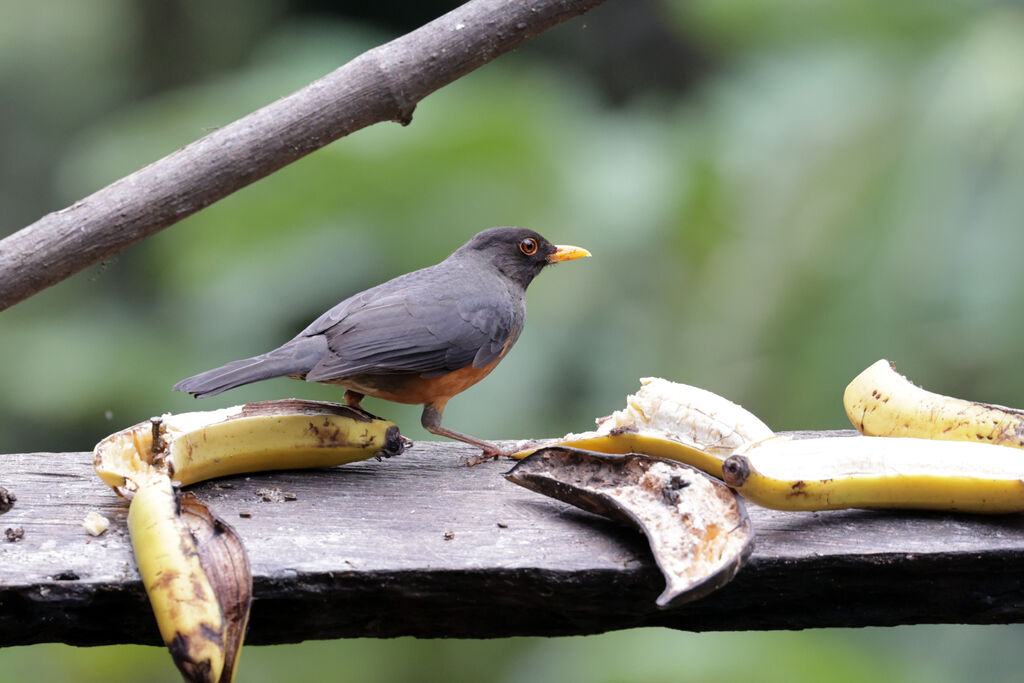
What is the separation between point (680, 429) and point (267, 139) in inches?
48.4

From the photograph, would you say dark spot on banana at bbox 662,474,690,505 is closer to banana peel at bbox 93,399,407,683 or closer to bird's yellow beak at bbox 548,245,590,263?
banana peel at bbox 93,399,407,683

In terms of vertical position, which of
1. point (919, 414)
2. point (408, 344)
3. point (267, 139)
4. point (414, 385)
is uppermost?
point (267, 139)

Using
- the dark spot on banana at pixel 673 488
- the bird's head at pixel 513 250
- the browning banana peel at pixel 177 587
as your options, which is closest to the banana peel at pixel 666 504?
the dark spot on banana at pixel 673 488

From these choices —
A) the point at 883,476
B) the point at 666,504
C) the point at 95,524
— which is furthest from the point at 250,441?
the point at 883,476

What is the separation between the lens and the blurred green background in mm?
3906

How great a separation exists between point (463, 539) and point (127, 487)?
0.77 meters

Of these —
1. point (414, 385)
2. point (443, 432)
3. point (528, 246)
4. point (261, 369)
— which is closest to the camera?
point (261, 369)

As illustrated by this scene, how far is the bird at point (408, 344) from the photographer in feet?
8.68

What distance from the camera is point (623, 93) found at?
19.6ft

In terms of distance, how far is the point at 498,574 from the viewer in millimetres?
2029

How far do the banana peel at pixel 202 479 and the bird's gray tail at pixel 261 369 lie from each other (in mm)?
95

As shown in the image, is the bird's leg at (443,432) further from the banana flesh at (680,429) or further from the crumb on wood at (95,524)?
the crumb on wood at (95,524)

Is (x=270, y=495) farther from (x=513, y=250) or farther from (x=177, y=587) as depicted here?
(x=513, y=250)

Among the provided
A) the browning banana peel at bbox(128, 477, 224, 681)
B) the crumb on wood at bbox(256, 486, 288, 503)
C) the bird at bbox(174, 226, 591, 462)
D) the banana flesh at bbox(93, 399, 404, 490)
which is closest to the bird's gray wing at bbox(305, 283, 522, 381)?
the bird at bbox(174, 226, 591, 462)
